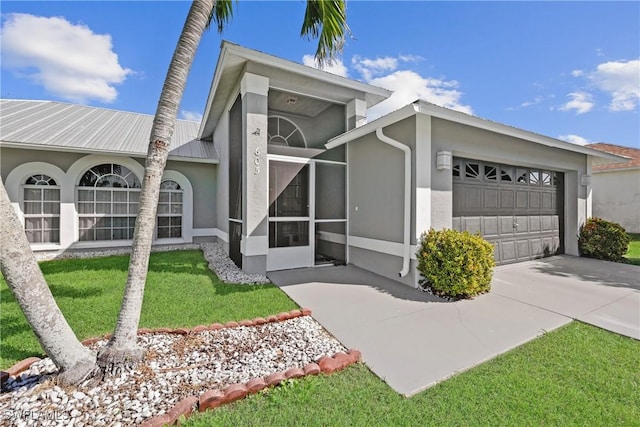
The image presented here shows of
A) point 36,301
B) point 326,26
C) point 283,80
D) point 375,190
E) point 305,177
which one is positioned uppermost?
point 326,26

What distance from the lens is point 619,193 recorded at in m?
16.3

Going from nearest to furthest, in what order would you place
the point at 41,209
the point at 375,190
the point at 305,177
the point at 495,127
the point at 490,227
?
the point at 495,127 < the point at 375,190 < the point at 490,227 < the point at 305,177 < the point at 41,209

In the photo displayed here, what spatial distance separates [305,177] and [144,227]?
504 centimetres

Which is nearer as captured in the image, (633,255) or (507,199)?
(507,199)

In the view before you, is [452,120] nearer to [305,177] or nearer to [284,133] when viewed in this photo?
[305,177]

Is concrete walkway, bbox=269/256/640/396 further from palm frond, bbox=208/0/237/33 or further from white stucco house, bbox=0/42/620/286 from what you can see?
palm frond, bbox=208/0/237/33

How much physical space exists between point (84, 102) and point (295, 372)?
682 inches

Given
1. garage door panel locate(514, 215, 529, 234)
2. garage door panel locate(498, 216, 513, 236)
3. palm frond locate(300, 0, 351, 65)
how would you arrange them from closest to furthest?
1. palm frond locate(300, 0, 351, 65)
2. garage door panel locate(498, 216, 513, 236)
3. garage door panel locate(514, 215, 529, 234)

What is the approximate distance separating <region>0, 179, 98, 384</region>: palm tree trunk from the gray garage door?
723 cm

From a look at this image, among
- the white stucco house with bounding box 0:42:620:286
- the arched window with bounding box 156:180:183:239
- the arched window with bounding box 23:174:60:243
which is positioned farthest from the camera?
the arched window with bounding box 156:180:183:239

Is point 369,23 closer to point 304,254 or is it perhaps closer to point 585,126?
point 304,254

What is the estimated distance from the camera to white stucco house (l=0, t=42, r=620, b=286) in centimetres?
616

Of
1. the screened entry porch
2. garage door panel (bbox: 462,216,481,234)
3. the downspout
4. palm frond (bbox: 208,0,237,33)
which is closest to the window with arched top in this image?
the screened entry porch

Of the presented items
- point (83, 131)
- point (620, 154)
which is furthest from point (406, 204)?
point (620, 154)
